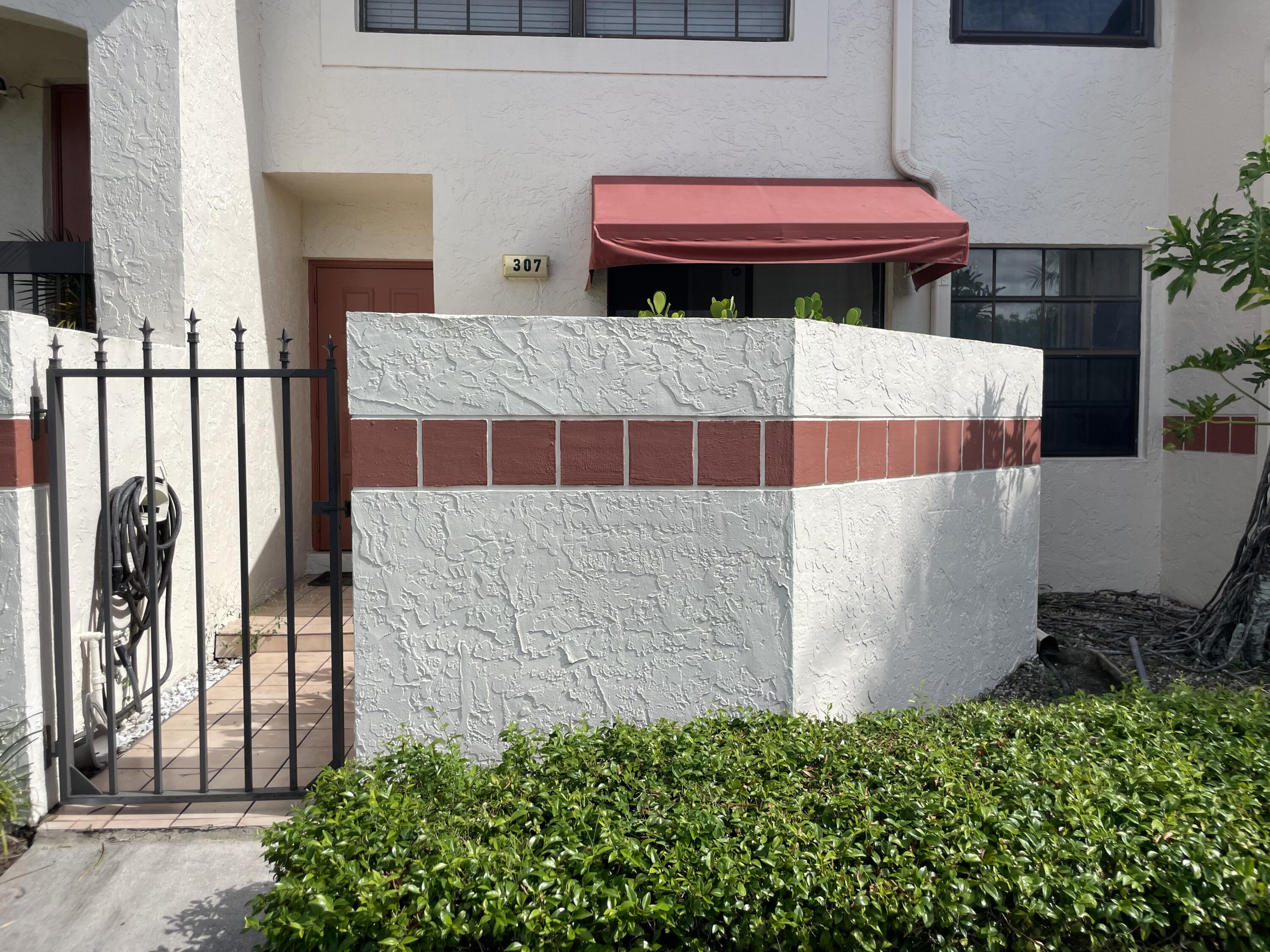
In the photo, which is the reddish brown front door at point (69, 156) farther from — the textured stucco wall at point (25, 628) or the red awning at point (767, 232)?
the textured stucco wall at point (25, 628)

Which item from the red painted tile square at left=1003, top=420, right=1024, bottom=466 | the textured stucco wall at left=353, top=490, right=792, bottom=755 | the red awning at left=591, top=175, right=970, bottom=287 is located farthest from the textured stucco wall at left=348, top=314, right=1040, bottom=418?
the red awning at left=591, top=175, right=970, bottom=287

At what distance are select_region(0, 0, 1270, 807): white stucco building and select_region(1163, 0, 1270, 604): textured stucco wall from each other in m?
0.02

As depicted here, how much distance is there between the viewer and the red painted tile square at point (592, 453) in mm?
3486

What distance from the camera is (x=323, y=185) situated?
23.6 ft

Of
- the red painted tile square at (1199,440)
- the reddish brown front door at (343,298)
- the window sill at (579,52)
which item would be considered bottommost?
the red painted tile square at (1199,440)

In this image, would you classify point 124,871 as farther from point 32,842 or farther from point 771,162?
point 771,162

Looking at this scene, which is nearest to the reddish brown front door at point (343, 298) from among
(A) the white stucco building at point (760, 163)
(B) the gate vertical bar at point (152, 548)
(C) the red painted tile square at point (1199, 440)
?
(A) the white stucco building at point (760, 163)

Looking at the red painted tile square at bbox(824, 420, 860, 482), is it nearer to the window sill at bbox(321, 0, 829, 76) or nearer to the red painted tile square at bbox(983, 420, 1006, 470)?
the red painted tile square at bbox(983, 420, 1006, 470)

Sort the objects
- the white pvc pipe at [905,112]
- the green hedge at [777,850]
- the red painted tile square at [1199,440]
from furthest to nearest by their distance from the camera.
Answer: the red painted tile square at [1199,440]
the white pvc pipe at [905,112]
the green hedge at [777,850]

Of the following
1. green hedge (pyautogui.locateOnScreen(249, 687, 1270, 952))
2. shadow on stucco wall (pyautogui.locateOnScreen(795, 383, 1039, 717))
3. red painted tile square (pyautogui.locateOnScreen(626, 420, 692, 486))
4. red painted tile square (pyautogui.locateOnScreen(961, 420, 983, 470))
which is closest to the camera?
green hedge (pyautogui.locateOnScreen(249, 687, 1270, 952))

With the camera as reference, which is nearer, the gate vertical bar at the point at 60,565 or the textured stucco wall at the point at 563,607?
the textured stucco wall at the point at 563,607

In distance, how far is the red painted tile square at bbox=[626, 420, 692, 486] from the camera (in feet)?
11.5

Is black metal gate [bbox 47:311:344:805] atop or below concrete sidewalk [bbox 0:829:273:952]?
atop

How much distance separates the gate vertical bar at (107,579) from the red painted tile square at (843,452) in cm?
284
